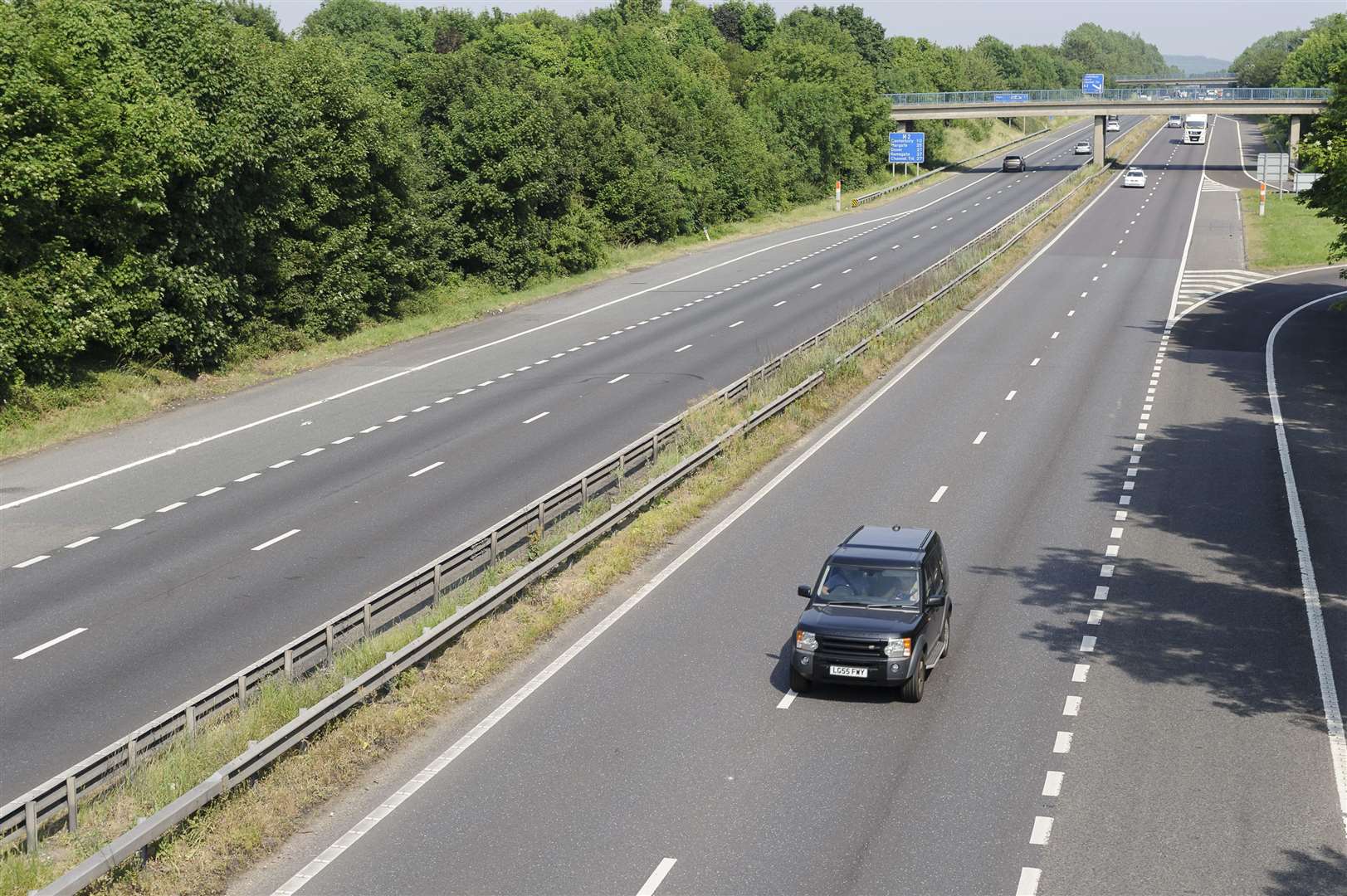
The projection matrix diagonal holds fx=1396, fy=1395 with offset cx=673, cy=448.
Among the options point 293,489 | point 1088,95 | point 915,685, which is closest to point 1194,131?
point 1088,95

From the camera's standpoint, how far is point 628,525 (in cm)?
2470

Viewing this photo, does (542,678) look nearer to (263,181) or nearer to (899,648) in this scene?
(899,648)

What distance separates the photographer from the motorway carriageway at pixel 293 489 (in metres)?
18.7

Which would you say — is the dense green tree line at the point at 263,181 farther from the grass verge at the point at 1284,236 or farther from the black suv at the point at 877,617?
the grass verge at the point at 1284,236

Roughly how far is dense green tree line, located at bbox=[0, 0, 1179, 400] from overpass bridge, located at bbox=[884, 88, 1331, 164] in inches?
1770

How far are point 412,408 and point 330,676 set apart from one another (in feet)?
64.8

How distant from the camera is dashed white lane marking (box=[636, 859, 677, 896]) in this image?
40.6 feet

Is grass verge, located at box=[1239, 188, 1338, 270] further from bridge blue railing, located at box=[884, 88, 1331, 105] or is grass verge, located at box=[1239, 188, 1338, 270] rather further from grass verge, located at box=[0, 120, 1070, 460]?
grass verge, located at box=[0, 120, 1070, 460]

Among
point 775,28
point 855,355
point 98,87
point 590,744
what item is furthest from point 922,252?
point 775,28

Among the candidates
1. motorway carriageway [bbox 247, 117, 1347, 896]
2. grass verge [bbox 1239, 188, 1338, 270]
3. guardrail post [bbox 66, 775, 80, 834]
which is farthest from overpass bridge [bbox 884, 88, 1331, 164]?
guardrail post [bbox 66, 775, 80, 834]

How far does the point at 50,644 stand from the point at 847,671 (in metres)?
11.1

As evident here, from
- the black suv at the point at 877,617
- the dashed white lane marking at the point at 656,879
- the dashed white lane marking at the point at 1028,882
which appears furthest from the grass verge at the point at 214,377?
the dashed white lane marking at the point at 1028,882

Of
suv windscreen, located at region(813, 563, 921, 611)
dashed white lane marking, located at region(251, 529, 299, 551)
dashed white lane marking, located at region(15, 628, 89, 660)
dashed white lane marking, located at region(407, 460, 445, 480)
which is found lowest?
dashed white lane marking, located at region(407, 460, 445, 480)

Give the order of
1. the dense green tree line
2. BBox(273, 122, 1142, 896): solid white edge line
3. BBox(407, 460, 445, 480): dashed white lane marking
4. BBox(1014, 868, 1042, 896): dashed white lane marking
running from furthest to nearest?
the dense green tree line, BBox(407, 460, 445, 480): dashed white lane marking, BBox(273, 122, 1142, 896): solid white edge line, BBox(1014, 868, 1042, 896): dashed white lane marking
